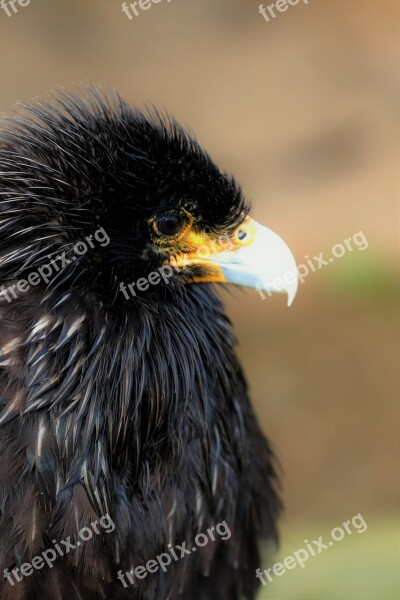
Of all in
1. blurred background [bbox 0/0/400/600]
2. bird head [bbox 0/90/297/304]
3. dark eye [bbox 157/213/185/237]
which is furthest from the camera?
blurred background [bbox 0/0/400/600]

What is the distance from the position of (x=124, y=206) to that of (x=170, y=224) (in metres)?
0.18

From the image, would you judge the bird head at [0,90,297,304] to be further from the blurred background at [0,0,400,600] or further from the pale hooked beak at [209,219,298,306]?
the blurred background at [0,0,400,600]

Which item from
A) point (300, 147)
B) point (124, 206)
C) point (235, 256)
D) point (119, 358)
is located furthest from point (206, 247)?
point (300, 147)

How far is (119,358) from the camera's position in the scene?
2.66m

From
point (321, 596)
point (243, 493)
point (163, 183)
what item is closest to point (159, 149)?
point (163, 183)

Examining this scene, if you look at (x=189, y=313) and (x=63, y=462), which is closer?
(x=63, y=462)

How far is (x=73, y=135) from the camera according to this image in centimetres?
272

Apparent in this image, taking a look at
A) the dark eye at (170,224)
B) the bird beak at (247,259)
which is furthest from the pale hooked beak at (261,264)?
the dark eye at (170,224)

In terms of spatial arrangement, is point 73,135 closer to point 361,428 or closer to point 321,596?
point 321,596

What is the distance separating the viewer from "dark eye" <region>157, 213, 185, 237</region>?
2783 mm

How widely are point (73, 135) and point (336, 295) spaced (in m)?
3.78

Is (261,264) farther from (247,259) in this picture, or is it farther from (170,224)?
(170,224)

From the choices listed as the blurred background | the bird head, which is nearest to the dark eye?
the bird head

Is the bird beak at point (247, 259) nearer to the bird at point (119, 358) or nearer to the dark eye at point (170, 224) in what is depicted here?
the bird at point (119, 358)
